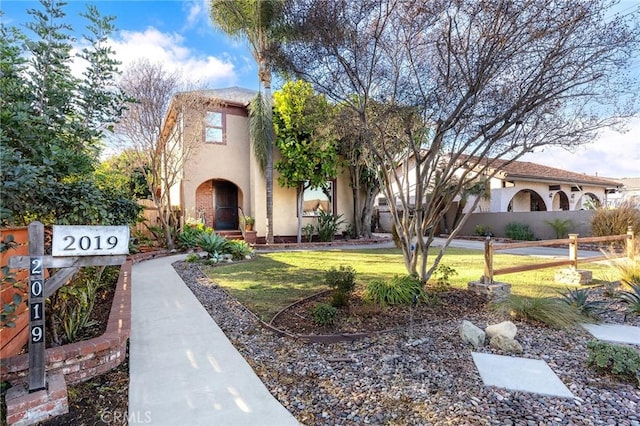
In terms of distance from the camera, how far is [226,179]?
14812 mm

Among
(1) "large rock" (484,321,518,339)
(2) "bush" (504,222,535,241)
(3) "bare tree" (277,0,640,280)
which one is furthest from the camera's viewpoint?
(2) "bush" (504,222,535,241)

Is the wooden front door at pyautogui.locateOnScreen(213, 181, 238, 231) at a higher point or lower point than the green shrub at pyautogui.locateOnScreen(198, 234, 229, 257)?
higher

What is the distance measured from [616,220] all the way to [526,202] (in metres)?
9.68

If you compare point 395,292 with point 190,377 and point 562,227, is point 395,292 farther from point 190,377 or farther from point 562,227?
point 562,227

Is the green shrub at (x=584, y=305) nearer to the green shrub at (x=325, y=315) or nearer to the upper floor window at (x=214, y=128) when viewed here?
the green shrub at (x=325, y=315)

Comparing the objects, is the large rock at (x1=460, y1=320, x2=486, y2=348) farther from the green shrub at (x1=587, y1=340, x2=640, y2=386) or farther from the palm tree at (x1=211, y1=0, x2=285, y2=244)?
the palm tree at (x1=211, y1=0, x2=285, y2=244)

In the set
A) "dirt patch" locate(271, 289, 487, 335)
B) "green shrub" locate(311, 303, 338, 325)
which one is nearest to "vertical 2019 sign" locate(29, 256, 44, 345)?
"dirt patch" locate(271, 289, 487, 335)

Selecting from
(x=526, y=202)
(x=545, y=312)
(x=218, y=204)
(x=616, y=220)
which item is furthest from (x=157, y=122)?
(x=526, y=202)

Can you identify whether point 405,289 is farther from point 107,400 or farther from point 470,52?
point 107,400

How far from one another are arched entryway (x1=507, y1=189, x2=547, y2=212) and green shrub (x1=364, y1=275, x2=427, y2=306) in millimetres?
18701

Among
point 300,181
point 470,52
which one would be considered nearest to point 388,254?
point 300,181

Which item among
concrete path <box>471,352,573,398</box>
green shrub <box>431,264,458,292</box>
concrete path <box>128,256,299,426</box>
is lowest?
concrete path <box>471,352,573,398</box>

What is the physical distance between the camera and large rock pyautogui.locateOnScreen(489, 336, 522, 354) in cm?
382

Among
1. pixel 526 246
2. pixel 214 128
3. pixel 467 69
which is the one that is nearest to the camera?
pixel 467 69
